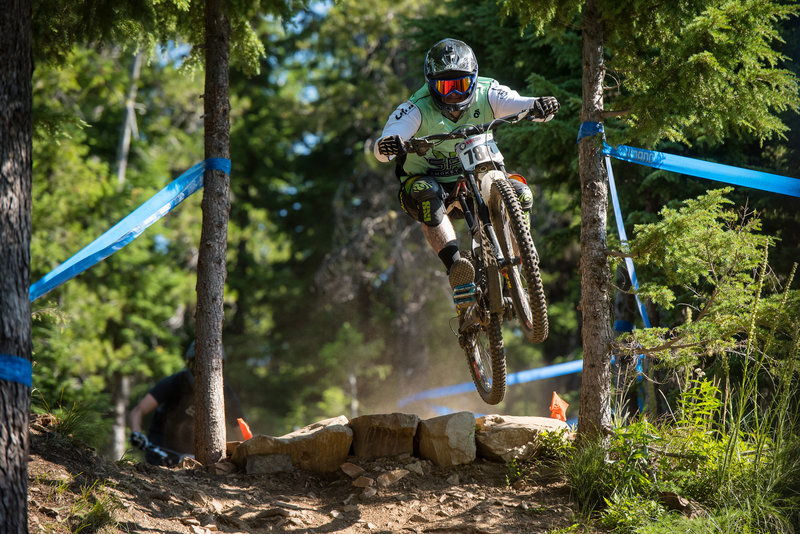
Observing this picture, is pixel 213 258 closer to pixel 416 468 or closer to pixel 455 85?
pixel 416 468

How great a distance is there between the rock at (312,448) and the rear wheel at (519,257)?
6.80 feet

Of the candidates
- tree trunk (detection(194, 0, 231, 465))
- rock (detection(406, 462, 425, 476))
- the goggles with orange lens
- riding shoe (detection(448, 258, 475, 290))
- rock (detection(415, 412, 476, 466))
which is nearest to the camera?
riding shoe (detection(448, 258, 475, 290))

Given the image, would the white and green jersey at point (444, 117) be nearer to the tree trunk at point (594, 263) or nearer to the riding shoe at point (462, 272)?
the tree trunk at point (594, 263)

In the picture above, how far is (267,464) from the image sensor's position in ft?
21.4

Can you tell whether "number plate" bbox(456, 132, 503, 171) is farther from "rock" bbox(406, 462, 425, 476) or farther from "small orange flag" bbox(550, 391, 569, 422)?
"small orange flag" bbox(550, 391, 569, 422)

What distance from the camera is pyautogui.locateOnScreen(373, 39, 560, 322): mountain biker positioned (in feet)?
18.6

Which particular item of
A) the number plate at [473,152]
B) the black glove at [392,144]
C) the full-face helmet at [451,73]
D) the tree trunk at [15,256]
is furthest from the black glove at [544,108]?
the tree trunk at [15,256]

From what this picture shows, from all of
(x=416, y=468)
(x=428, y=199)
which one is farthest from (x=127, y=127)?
(x=416, y=468)

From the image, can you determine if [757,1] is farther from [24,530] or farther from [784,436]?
[24,530]

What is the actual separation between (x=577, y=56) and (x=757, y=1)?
4277 millimetres

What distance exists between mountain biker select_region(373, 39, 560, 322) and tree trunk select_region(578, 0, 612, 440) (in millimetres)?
496

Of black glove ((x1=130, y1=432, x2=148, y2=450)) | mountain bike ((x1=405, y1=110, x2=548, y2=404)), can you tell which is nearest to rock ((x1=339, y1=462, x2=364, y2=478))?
mountain bike ((x1=405, y1=110, x2=548, y2=404))

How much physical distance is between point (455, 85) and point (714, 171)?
7.12 ft

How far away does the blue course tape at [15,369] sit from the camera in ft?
13.2
